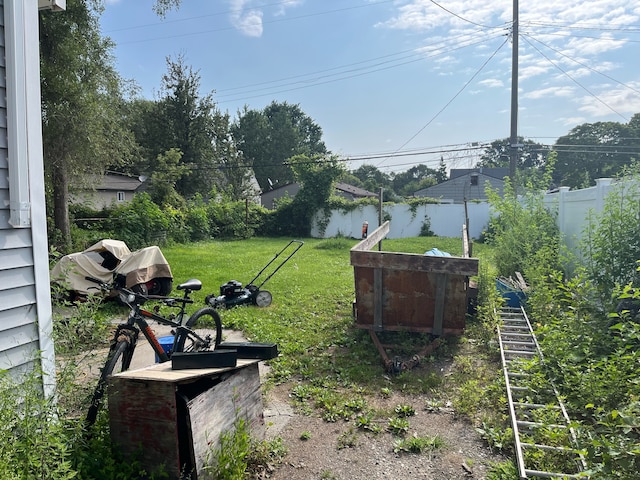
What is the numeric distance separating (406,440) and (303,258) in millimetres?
9560

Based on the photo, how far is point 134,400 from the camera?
2.32 m

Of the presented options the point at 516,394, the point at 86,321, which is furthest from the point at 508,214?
the point at 86,321

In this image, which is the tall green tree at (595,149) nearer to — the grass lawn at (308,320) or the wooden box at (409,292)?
the grass lawn at (308,320)

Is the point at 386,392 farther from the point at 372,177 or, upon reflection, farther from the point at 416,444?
the point at 372,177

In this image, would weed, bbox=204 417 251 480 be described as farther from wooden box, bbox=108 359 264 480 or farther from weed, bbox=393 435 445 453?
weed, bbox=393 435 445 453

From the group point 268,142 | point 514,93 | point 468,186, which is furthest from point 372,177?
point 514,93

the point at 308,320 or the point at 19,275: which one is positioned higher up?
the point at 19,275

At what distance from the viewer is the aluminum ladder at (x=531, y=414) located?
246 centimetres

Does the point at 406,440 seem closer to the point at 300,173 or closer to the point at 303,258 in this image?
the point at 303,258

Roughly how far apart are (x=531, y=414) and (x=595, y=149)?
1333 inches

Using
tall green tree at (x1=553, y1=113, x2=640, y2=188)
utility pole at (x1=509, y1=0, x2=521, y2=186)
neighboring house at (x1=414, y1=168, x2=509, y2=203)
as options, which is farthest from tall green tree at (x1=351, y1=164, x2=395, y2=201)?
utility pole at (x1=509, y1=0, x2=521, y2=186)

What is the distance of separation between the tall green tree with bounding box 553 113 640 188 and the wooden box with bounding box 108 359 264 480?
3303 centimetres

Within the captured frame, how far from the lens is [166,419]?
2264 millimetres

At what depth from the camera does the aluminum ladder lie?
2465 mm
